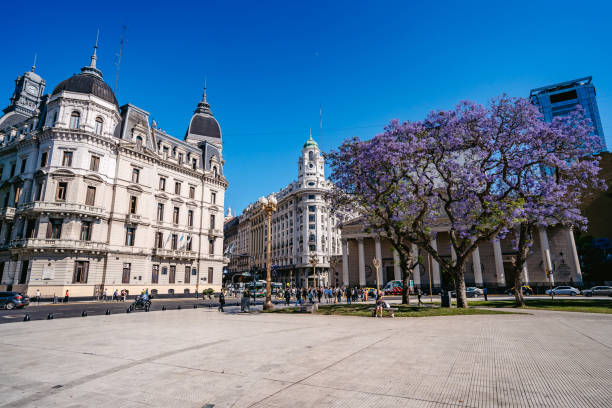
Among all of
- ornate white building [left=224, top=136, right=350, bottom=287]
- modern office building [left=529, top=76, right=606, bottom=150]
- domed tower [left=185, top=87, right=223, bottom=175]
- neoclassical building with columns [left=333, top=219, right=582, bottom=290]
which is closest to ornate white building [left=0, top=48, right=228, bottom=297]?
domed tower [left=185, top=87, right=223, bottom=175]

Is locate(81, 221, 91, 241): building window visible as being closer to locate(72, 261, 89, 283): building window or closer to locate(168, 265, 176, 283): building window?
locate(72, 261, 89, 283): building window

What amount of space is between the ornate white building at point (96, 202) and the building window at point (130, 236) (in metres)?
0.12

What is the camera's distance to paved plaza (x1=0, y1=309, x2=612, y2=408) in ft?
16.6

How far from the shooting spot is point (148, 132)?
148 ft

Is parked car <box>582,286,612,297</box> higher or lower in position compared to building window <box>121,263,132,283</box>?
lower

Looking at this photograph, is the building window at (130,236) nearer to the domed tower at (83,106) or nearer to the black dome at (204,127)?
the domed tower at (83,106)

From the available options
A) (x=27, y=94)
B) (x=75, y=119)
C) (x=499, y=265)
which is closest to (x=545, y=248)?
(x=499, y=265)

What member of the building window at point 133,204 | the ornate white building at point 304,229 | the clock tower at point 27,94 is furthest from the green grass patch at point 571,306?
Result: the clock tower at point 27,94

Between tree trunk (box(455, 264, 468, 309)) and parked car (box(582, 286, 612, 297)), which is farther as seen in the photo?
parked car (box(582, 286, 612, 297))

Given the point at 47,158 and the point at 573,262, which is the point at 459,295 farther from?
the point at 47,158

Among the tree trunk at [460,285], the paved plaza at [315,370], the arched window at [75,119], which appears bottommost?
the paved plaza at [315,370]

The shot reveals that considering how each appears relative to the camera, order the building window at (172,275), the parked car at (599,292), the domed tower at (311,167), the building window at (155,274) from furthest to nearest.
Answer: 1. the domed tower at (311,167)
2. the building window at (172,275)
3. the building window at (155,274)
4. the parked car at (599,292)

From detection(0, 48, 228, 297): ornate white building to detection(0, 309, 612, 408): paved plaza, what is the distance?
2858 centimetres

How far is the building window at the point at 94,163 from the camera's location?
3719cm
